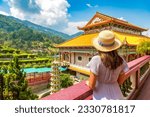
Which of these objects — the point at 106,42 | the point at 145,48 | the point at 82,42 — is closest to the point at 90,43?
the point at 82,42

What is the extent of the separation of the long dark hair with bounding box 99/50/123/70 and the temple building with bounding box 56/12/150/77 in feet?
35.6

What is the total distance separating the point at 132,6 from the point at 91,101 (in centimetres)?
2603

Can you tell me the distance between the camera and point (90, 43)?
13.2 meters

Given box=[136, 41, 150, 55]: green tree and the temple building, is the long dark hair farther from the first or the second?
the temple building

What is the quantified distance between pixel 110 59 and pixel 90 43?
1179cm

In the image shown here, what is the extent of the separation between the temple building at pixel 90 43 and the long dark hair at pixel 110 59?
1086 centimetres

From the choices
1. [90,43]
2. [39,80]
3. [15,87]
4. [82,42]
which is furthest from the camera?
[82,42]

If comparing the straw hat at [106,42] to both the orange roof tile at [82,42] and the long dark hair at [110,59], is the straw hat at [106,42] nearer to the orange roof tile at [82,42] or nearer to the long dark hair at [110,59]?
the long dark hair at [110,59]

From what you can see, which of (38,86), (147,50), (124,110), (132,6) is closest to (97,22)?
(38,86)

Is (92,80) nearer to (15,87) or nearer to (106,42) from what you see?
(106,42)

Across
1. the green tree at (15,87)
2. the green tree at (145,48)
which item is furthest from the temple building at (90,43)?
the green tree at (15,87)

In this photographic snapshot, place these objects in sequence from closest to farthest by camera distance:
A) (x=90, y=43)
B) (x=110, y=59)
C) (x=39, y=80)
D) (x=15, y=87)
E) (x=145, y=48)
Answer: (x=110, y=59) < (x=15, y=87) < (x=145, y=48) < (x=39, y=80) < (x=90, y=43)

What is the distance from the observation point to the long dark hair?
4.90 feet

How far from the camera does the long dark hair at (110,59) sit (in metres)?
1.49
